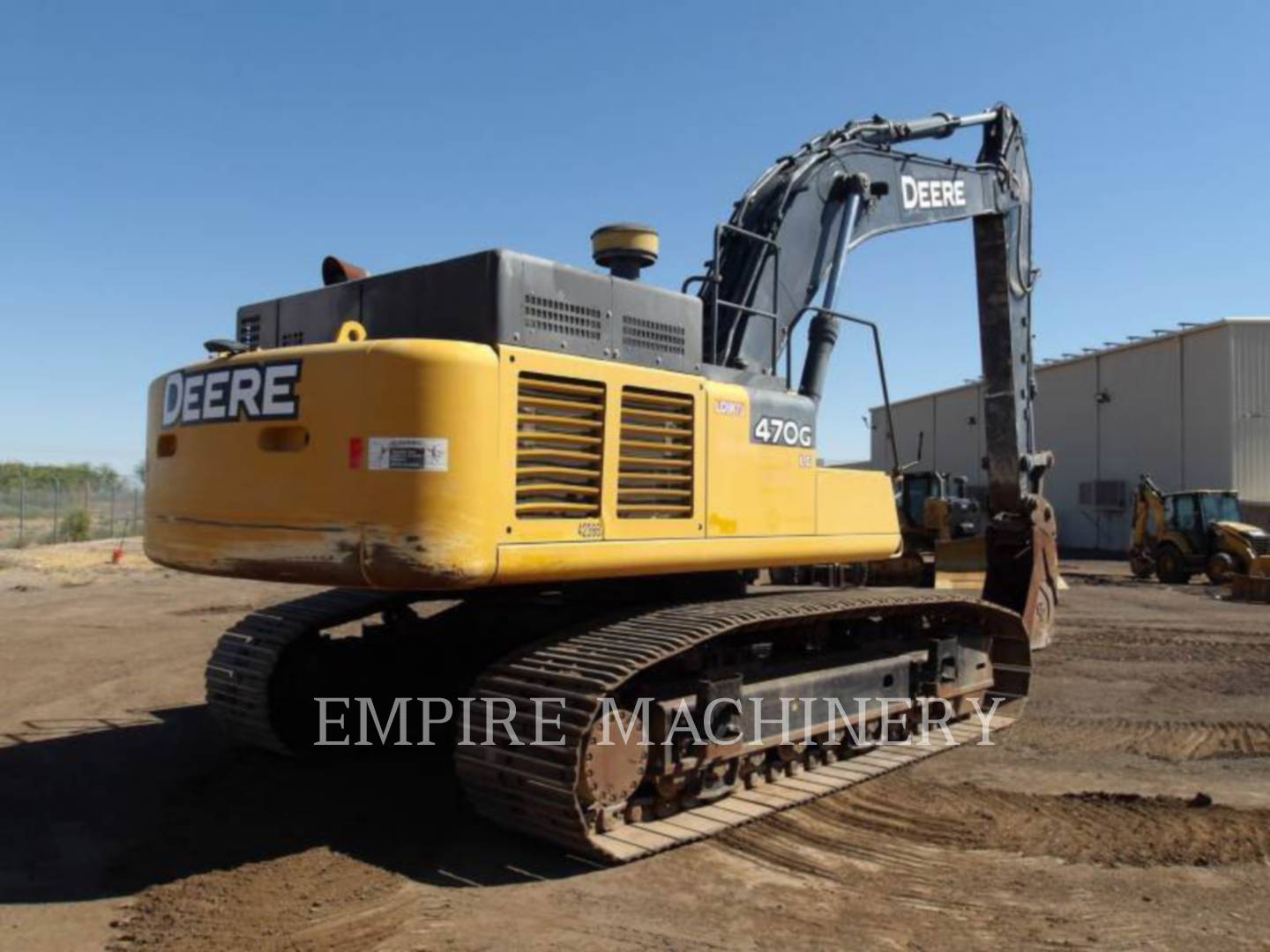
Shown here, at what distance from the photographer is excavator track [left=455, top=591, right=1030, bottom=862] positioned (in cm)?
455

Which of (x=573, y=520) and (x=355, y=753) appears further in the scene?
(x=355, y=753)

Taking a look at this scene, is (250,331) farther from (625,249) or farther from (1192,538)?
(1192,538)

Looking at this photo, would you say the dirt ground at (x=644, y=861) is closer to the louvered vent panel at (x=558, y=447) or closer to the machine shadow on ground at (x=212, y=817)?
the machine shadow on ground at (x=212, y=817)

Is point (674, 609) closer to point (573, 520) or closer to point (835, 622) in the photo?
point (573, 520)

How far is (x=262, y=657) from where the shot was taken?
6.41m

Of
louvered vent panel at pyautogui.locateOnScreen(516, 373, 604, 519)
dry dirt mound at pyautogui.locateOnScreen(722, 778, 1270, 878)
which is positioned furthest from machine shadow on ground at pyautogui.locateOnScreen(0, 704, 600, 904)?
louvered vent panel at pyautogui.locateOnScreen(516, 373, 604, 519)

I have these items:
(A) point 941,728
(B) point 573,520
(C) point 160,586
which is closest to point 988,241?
(A) point 941,728

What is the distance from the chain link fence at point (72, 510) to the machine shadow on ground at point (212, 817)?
1028 inches

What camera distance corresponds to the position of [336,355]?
176 inches

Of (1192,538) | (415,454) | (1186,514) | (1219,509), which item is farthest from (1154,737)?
(1219,509)

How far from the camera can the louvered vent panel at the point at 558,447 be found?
4598mm

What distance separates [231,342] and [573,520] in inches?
72.6

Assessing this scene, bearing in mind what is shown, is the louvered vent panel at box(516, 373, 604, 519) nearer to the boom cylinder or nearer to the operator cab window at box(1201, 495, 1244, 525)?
the boom cylinder

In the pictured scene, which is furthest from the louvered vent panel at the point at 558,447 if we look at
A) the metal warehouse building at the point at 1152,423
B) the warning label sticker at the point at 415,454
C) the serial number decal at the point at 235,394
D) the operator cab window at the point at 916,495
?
the metal warehouse building at the point at 1152,423
